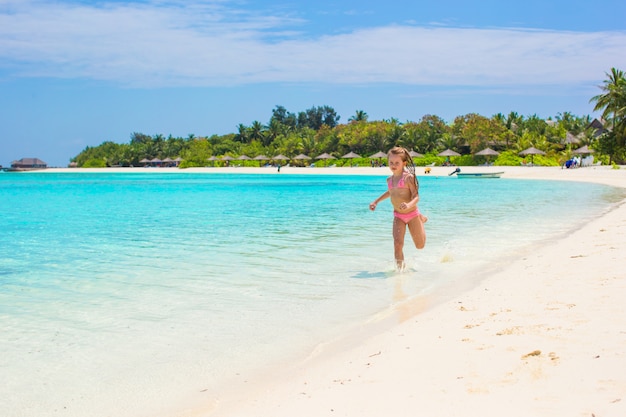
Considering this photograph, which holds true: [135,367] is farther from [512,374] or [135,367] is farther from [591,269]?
[591,269]

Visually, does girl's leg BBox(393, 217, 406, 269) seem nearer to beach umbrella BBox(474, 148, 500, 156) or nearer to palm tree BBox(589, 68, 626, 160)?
palm tree BBox(589, 68, 626, 160)

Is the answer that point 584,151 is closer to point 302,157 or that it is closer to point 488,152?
point 488,152

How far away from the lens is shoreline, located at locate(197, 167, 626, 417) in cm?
311

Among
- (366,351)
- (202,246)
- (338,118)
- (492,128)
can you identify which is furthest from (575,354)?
(338,118)

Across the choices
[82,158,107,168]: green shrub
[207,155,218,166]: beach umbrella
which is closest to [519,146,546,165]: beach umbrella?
[207,155,218,166]: beach umbrella

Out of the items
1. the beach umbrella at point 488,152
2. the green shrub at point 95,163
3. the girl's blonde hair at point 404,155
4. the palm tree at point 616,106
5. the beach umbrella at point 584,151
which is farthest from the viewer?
the green shrub at point 95,163

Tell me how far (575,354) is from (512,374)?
51cm

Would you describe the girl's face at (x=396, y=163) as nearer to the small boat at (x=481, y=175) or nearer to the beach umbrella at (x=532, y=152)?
the small boat at (x=481, y=175)

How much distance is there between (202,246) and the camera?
11.6 m

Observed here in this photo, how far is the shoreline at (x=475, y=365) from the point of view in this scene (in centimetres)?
311

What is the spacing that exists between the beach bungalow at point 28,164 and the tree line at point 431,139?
34225 mm

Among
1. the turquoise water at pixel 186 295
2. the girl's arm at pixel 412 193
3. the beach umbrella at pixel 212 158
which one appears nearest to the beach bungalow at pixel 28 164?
the beach umbrella at pixel 212 158

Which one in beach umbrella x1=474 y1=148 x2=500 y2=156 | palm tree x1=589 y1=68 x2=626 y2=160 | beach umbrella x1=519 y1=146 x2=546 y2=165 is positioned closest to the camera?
palm tree x1=589 y1=68 x2=626 y2=160

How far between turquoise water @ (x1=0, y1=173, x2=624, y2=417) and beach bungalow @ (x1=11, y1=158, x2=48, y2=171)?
470 ft
